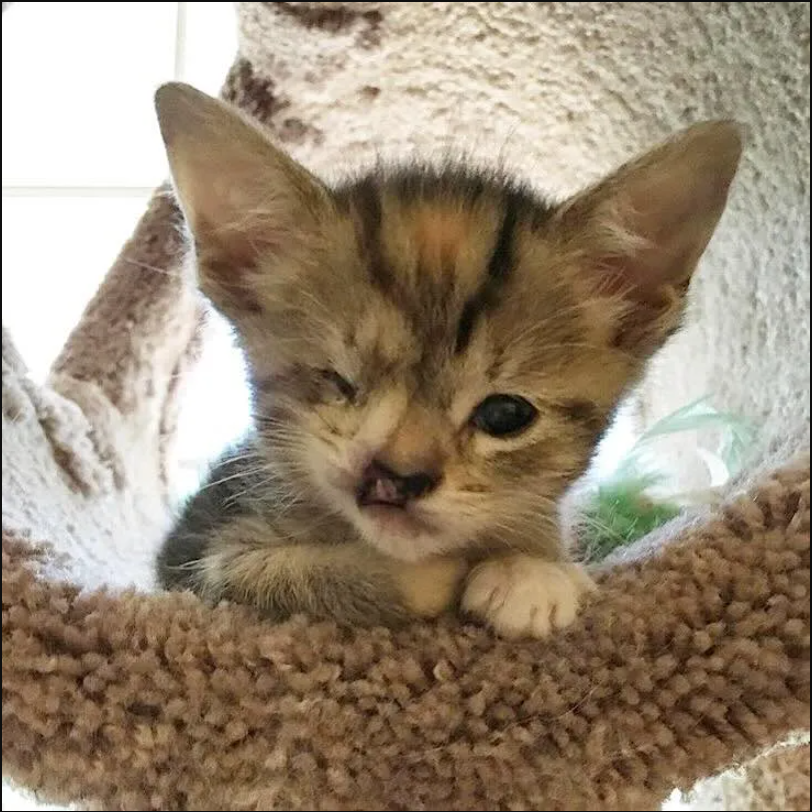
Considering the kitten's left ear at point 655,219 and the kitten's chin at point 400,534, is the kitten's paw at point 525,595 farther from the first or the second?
the kitten's left ear at point 655,219

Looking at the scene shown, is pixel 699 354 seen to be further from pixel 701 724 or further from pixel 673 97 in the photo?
pixel 701 724

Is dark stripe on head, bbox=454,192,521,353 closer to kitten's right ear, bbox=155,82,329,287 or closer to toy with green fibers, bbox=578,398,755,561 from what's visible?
kitten's right ear, bbox=155,82,329,287

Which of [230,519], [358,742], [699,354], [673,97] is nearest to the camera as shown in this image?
[358,742]

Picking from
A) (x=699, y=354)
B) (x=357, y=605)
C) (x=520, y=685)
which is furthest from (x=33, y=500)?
(x=699, y=354)

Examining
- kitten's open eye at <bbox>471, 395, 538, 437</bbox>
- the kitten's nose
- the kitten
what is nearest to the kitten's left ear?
the kitten

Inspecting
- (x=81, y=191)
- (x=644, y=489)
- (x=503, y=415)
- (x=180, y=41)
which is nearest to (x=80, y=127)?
(x=81, y=191)

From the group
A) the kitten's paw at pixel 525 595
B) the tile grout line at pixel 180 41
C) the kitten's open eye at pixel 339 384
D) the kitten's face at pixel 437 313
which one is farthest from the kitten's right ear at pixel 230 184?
the tile grout line at pixel 180 41
